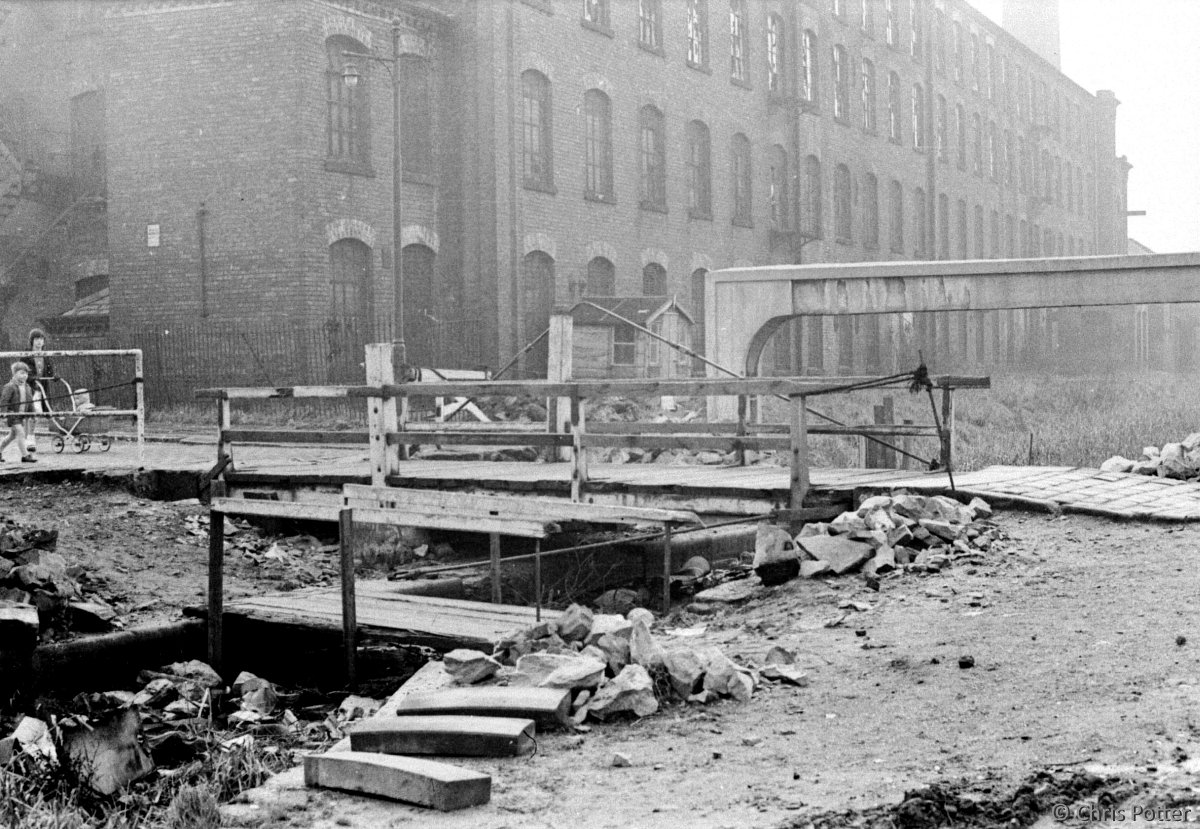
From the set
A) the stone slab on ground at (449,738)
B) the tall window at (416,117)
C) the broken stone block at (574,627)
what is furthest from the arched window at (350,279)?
the stone slab on ground at (449,738)

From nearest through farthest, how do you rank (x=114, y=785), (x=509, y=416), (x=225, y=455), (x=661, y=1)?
(x=114, y=785) < (x=225, y=455) < (x=509, y=416) < (x=661, y=1)

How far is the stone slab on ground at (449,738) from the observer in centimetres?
494

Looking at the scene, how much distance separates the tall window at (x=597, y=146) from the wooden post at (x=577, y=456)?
19167 millimetres

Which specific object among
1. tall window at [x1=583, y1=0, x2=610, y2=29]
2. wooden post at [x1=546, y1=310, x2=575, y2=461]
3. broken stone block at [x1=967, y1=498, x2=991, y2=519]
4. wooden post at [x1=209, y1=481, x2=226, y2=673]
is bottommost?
wooden post at [x1=209, y1=481, x2=226, y2=673]

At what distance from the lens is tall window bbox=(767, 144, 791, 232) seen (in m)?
36.0

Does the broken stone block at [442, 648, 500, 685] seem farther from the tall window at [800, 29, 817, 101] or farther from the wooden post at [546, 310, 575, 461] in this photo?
the tall window at [800, 29, 817, 101]

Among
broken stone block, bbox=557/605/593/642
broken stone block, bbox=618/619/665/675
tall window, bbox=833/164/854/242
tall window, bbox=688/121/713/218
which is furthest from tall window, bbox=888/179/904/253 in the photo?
broken stone block, bbox=618/619/665/675

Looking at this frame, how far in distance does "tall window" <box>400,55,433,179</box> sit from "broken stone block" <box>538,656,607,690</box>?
20.9m

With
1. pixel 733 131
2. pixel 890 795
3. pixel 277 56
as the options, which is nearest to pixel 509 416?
pixel 277 56

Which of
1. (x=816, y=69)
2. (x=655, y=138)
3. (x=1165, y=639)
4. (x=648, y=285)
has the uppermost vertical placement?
(x=816, y=69)

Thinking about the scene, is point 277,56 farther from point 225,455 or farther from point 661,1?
point 225,455

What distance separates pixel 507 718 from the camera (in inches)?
205

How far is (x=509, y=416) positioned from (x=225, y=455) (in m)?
12.1

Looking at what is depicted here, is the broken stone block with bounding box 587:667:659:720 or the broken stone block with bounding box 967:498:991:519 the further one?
the broken stone block with bounding box 967:498:991:519
